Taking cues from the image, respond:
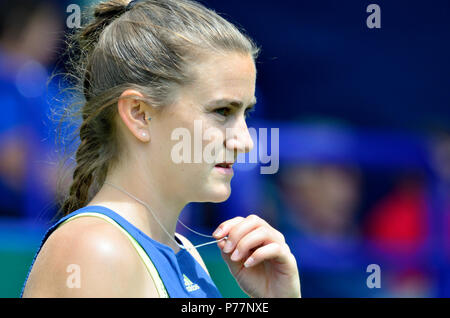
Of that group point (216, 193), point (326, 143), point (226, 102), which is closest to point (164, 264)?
point (216, 193)

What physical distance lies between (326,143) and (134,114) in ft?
8.87

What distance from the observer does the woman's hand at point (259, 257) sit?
203 centimetres

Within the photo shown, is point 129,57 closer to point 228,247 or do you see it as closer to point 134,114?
point 134,114

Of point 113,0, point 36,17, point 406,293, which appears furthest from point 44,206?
point 406,293

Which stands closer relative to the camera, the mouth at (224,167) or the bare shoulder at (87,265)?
the bare shoulder at (87,265)

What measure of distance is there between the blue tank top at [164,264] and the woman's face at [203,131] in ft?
0.66

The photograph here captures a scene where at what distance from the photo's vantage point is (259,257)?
2.03m

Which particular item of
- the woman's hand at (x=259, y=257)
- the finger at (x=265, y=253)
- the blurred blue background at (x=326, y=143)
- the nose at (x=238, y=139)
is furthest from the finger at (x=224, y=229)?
the blurred blue background at (x=326, y=143)

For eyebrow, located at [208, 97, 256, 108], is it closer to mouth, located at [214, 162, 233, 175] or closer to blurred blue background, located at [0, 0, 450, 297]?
mouth, located at [214, 162, 233, 175]

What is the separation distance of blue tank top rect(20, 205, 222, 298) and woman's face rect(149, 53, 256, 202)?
20 cm

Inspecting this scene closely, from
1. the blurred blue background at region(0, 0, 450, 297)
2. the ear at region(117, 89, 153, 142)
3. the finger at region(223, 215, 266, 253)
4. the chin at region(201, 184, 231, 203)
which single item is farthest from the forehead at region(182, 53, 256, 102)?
the blurred blue background at region(0, 0, 450, 297)

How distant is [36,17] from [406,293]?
3511mm

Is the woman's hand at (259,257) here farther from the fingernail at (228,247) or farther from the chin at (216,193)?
the chin at (216,193)

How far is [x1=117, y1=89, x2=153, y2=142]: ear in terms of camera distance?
6.47 ft
